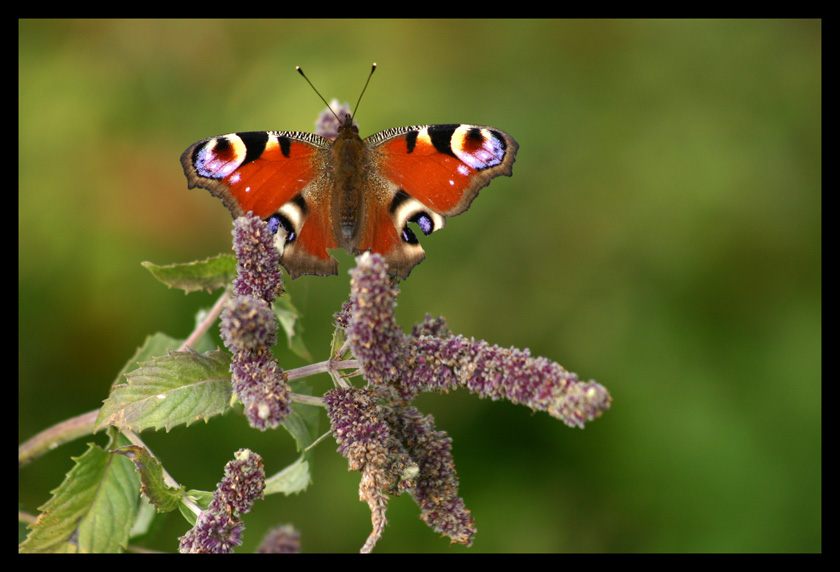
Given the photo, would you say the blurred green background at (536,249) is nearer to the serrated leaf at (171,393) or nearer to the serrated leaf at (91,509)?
the serrated leaf at (91,509)

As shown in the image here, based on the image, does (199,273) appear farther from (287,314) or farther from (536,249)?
(536,249)

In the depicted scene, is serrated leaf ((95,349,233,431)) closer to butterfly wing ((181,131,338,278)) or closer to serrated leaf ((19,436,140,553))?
serrated leaf ((19,436,140,553))

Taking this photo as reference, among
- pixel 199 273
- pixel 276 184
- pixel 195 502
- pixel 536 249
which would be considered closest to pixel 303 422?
pixel 195 502

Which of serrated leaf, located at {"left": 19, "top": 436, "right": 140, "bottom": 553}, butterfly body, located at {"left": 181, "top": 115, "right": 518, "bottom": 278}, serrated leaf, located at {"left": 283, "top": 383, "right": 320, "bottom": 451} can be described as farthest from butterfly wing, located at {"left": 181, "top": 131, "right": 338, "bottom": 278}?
serrated leaf, located at {"left": 19, "top": 436, "right": 140, "bottom": 553}

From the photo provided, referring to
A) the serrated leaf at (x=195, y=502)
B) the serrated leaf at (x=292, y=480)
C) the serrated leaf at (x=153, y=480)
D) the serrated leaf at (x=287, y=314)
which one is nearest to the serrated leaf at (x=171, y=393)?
the serrated leaf at (x=153, y=480)

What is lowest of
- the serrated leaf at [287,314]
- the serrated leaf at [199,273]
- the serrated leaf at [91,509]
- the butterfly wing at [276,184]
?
the serrated leaf at [91,509]

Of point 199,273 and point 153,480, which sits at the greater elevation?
point 199,273
